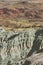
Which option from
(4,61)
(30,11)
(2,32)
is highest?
(2,32)

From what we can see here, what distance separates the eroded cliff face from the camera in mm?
38156

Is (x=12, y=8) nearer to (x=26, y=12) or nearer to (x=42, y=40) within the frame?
(x=26, y=12)

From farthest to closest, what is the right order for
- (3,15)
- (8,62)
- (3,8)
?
(3,8), (3,15), (8,62)

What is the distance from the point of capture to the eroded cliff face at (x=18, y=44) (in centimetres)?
3816

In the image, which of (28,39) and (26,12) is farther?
(26,12)

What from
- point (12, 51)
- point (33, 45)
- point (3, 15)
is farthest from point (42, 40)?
point (3, 15)

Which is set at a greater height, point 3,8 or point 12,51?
point 12,51

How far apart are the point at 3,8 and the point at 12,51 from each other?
75625mm

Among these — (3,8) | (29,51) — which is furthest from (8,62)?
(3,8)

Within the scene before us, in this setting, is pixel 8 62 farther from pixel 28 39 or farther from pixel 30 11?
pixel 30 11

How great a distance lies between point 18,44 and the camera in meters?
39.4

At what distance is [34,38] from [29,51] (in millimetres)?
2195

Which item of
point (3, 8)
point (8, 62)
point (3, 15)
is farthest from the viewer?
point (3, 8)

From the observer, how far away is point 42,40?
125 feet
